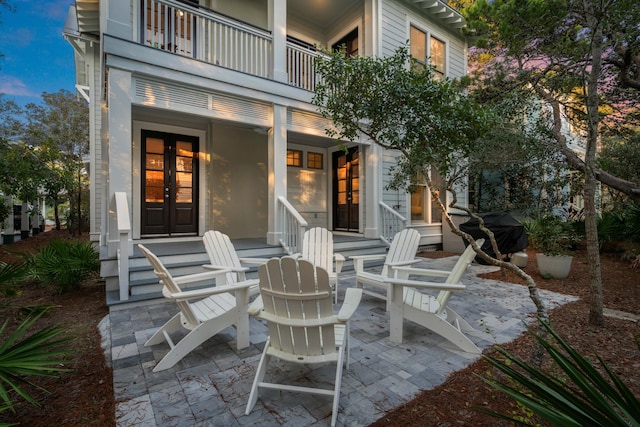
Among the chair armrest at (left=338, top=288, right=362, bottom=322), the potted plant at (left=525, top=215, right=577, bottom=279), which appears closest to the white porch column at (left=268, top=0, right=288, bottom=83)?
the chair armrest at (left=338, top=288, right=362, bottom=322)

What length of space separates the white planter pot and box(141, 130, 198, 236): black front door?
708 centimetres

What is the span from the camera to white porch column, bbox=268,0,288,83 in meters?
5.76

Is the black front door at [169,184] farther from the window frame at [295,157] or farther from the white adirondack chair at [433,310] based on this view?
the white adirondack chair at [433,310]

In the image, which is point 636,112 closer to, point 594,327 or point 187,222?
point 594,327

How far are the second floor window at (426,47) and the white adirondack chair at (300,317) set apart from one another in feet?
26.7

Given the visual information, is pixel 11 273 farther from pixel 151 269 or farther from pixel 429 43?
pixel 429 43

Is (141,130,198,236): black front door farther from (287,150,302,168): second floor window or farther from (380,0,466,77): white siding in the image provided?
(380,0,466,77): white siding

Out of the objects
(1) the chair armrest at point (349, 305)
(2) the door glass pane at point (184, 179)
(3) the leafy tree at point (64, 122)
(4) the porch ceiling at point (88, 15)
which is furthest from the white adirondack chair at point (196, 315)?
(3) the leafy tree at point (64, 122)

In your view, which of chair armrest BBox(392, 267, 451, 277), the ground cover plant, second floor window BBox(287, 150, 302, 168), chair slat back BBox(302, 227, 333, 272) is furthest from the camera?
second floor window BBox(287, 150, 302, 168)

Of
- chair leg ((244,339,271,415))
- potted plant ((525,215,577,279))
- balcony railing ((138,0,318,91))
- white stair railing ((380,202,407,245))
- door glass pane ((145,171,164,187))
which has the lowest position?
Result: chair leg ((244,339,271,415))

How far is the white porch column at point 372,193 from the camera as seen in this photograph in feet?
23.8

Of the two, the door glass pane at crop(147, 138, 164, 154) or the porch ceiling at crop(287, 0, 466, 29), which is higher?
the porch ceiling at crop(287, 0, 466, 29)

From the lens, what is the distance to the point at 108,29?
434 centimetres

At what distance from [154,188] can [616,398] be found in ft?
22.8
